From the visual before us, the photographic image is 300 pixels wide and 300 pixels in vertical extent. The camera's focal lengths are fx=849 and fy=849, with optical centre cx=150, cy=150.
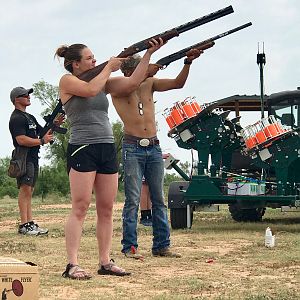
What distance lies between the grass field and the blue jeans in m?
0.26

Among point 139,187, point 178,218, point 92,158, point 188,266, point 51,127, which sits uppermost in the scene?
point 51,127

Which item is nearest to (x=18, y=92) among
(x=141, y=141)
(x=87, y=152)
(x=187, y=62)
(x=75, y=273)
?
(x=141, y=141)

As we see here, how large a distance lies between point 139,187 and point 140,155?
1.05ft

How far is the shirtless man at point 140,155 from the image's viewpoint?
803 centimetres

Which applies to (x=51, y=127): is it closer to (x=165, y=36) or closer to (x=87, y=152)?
(x=165, y=36)

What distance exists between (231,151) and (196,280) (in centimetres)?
602

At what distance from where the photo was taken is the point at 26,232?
10.6 m

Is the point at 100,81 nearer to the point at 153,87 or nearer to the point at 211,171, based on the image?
the point at 153,87

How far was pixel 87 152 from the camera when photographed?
263 inches

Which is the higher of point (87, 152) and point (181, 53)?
point (181, 53)

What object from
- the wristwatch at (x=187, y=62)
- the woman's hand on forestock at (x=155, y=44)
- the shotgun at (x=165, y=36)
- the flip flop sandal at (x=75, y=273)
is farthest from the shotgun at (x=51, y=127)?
the flip flop sandal at (x=75, y=273)

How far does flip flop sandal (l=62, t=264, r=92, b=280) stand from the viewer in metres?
6.44

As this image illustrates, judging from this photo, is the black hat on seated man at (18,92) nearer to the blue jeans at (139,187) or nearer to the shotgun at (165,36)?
the blue jeans at (139,187)

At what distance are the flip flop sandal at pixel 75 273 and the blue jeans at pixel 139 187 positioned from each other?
1536 millimetres
